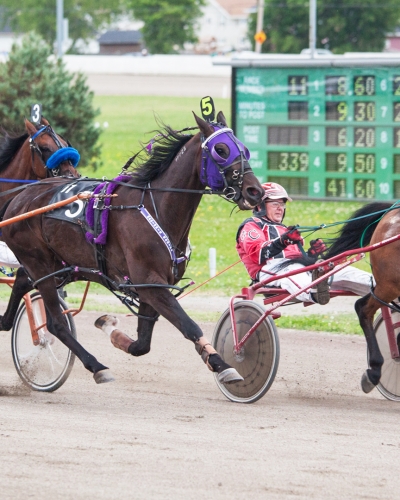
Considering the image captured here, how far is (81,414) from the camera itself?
5.81m

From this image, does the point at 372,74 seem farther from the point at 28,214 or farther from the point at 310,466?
the point at 310,466

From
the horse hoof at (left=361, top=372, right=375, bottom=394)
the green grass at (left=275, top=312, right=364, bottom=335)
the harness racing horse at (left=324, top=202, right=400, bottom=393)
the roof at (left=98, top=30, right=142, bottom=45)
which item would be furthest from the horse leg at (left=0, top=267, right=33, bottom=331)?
the roof at (left=98, top=30, right=142, bottom=45)

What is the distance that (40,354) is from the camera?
6859mm

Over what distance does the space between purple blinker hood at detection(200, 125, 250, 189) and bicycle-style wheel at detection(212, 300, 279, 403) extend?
3.14ft

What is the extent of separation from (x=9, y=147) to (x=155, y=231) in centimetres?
239

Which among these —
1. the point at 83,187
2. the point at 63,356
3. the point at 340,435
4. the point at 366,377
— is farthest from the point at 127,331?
the point at 340,435

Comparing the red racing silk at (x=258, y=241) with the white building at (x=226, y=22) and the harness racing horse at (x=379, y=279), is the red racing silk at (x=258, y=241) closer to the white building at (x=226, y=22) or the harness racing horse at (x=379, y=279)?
the harness racing horse at (x=379, y=279)

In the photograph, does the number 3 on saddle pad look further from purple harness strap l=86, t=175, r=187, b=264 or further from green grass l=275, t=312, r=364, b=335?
green grass l=275, t=312, r=364, b=335

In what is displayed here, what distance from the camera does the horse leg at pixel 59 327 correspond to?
6.32m

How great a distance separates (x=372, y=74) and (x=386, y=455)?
10.0 meters

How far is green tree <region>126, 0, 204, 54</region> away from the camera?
62531 millimetres

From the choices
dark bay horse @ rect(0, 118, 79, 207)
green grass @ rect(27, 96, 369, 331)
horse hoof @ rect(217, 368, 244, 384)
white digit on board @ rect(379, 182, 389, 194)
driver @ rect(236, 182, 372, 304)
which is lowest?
green grass @ rect(27, 96, 369, 331)

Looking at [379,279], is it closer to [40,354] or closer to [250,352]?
[250,352]

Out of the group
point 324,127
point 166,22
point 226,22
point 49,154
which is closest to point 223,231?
point 324,127
